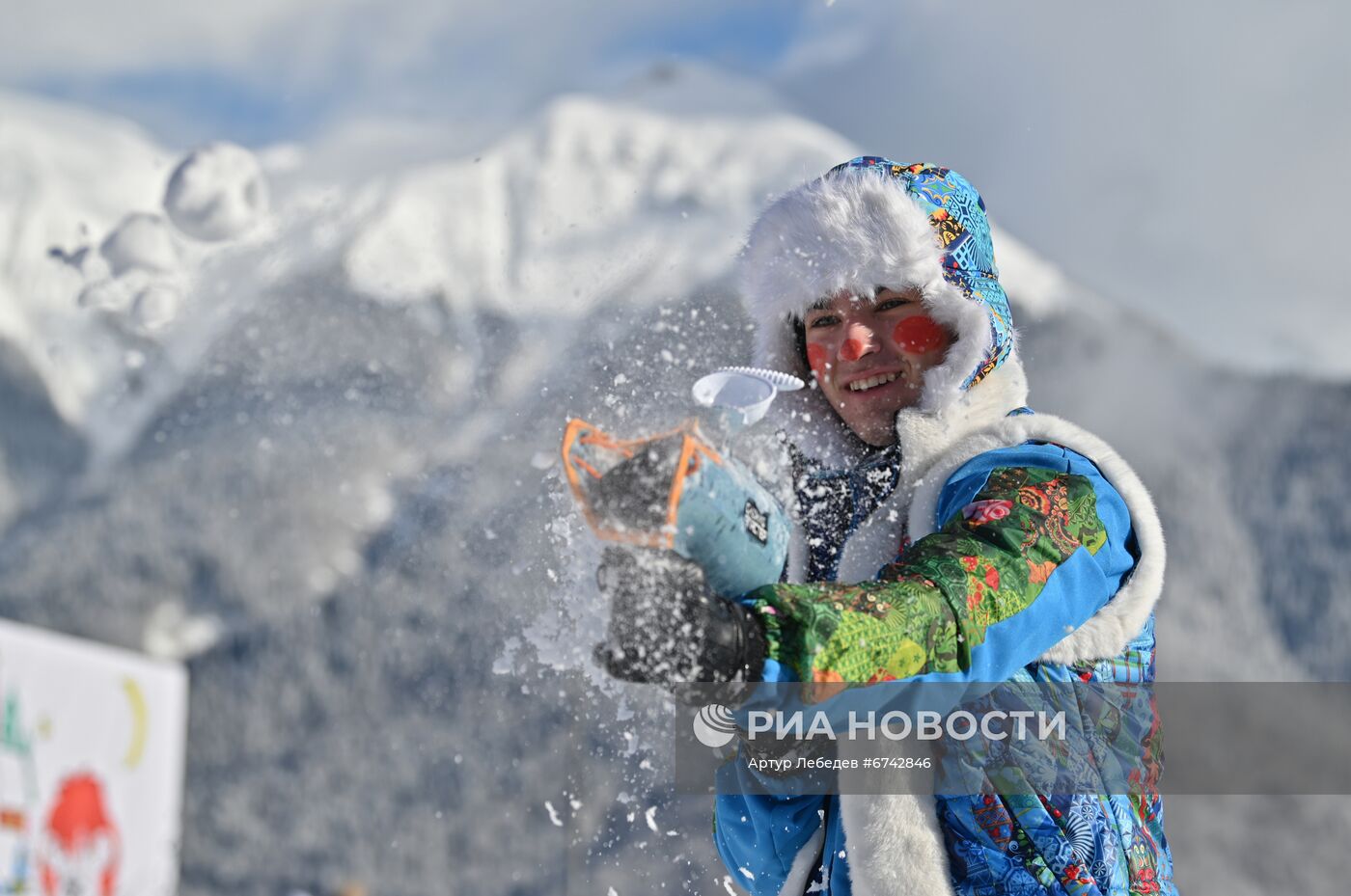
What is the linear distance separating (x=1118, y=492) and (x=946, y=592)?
408 millimetres

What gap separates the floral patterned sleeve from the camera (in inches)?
34.6

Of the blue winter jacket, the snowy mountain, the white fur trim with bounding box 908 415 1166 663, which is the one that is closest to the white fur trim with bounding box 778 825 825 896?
the blue winter jacket

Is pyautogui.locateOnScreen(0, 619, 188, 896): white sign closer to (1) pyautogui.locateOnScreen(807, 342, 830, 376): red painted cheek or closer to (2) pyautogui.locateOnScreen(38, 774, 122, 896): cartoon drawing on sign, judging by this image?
(2) pyautogui.locateOnScreen(38, 774, 122, 896): cartoon drawing on sign

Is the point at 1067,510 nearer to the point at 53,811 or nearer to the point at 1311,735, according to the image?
the point at 53,811

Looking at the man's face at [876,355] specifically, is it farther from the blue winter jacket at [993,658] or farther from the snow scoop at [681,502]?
the snow scoop at [681,502]

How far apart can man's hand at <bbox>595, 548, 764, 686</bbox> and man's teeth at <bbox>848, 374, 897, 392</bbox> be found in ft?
2.41

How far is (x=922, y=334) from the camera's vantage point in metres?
1.50

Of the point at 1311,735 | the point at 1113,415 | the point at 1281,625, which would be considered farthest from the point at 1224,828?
the point at 1113,415

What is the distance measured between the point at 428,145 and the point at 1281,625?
100 feet

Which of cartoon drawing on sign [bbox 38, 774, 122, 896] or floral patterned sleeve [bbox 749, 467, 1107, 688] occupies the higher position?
cartoon drawing on sign [bbox 38, 774, 122, 896]

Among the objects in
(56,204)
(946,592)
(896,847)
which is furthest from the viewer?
(56,204)

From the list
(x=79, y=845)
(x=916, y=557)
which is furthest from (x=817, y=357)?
(x=79, y=845)

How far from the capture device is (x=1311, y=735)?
10.4 m

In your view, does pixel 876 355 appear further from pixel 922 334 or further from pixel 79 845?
pixel 79 845
